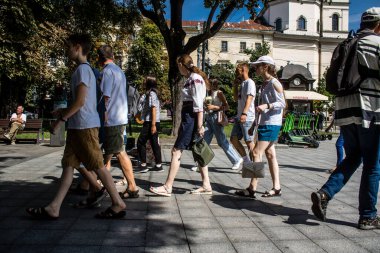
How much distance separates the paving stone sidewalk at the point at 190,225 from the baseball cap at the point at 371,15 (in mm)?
2067

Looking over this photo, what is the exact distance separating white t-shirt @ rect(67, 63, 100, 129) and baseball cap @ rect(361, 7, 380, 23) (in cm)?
282

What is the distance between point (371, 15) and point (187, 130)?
Result: 251 centimetres

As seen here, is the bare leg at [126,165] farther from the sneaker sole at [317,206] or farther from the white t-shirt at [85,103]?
the sneaker sole at [317,206]

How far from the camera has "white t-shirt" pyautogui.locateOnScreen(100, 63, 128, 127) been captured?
4590 mm

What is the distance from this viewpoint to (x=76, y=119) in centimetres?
393

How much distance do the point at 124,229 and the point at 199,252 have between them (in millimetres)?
912

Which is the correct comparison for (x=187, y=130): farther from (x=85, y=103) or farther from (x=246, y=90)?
(x=85, y=103)

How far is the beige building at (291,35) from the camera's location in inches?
2564

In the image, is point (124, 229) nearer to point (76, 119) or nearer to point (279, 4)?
point (76, 119)

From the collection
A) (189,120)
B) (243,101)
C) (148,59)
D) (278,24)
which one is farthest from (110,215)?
(278,24)

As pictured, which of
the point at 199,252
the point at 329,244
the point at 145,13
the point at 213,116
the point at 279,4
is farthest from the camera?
the point at 279,4

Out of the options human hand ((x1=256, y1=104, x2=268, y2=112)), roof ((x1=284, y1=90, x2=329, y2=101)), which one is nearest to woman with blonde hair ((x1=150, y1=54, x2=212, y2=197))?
human hand ((x1=256, y1=104, x2=268, y2=112))

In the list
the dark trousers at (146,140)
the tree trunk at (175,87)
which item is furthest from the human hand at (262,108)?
the tree trunk at (175,87)

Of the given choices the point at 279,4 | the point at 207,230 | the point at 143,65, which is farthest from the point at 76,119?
the point at 279,4
